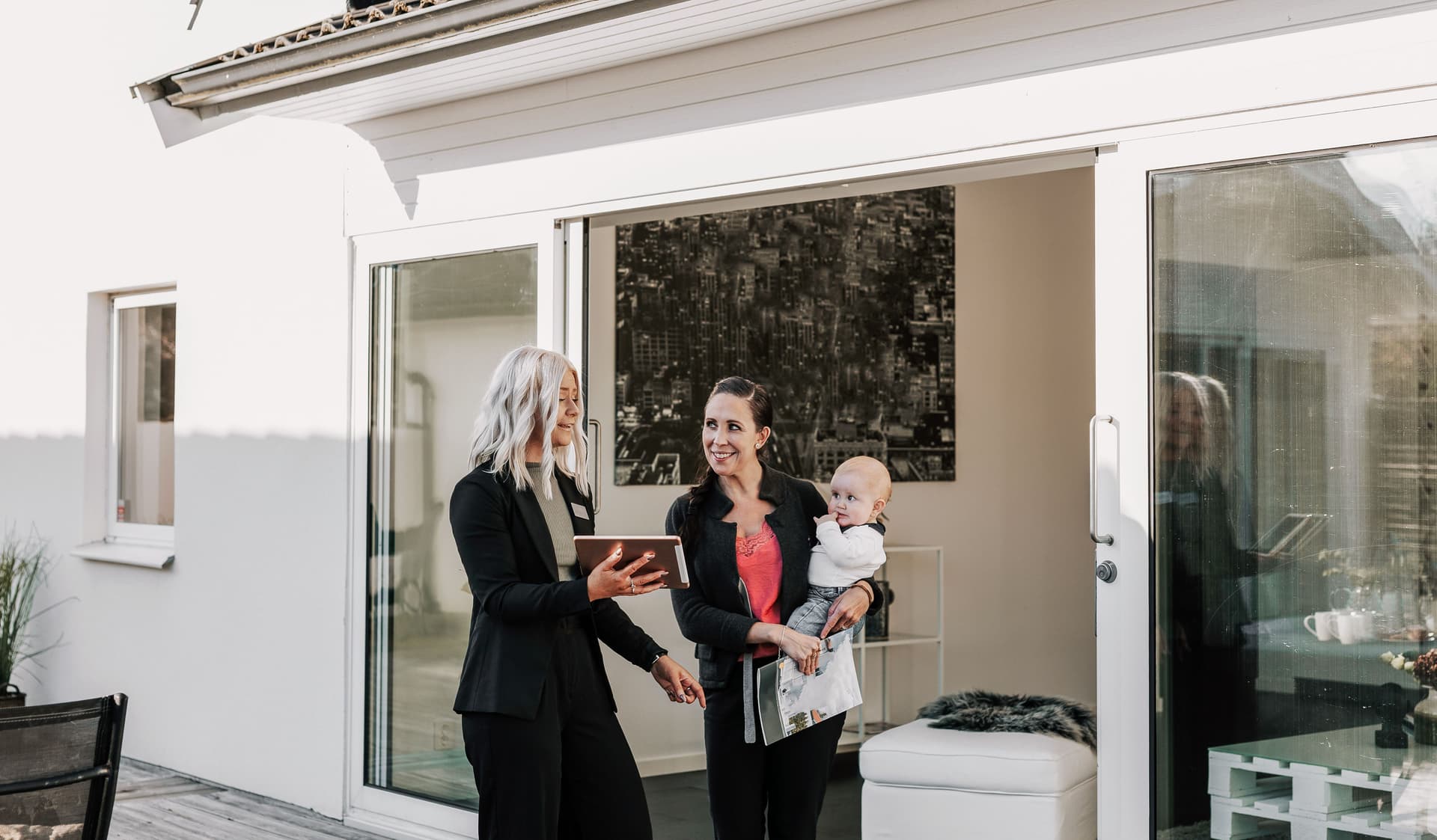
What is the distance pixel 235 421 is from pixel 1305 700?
4308 mm

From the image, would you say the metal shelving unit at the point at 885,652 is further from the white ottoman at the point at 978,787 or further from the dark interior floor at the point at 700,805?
the white ottoman at the point at 978,787

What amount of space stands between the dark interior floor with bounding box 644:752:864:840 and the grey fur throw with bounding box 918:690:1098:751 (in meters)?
0.65

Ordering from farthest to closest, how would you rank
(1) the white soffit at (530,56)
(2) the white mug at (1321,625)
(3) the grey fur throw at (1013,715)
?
(3) the grey fur throw at (1013,715)
(1) the white soffit at (530,56)
(2) the white mug at (1321,625)

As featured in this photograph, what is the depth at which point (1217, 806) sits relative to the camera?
3209mm

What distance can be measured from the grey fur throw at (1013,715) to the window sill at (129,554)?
3.52 metres

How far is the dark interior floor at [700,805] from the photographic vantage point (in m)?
4.96

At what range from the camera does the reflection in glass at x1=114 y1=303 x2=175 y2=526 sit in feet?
21.2

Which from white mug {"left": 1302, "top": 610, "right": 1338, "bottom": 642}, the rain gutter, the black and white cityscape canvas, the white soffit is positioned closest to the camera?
white mug {"left": 1302, "top": 610, "right": 1338, "bottom": 642}

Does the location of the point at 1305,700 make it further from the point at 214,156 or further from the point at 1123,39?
the point at 214,156

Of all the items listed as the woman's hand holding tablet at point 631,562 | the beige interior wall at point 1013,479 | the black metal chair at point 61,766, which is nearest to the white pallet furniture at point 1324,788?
the woman's hand holding tablet at point 631,562

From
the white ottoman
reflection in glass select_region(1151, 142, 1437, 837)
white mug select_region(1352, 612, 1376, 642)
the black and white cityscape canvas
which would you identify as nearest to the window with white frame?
the black and white cityscape canvas

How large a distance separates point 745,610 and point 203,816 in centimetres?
307

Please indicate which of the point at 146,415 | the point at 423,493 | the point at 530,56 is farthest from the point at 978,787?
the point at 146,415

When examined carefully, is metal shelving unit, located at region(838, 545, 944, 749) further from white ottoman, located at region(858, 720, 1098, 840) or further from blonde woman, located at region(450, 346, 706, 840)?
blonde woman, located at region(450, 346, 706, 840)
